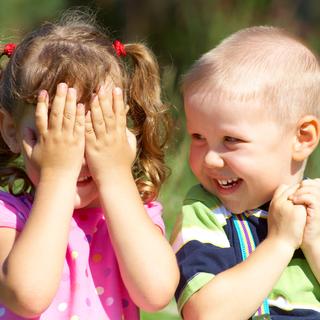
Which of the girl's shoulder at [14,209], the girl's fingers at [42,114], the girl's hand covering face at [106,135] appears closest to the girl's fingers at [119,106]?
the girl's hand covering face at [106,135]

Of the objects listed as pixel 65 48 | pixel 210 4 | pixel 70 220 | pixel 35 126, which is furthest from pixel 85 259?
pixel 210 4

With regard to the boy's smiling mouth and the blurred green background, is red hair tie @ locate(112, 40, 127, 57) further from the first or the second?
the blurred green background

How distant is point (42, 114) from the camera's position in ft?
9.95

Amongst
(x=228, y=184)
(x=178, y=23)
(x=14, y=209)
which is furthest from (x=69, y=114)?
(x=178, y=23)

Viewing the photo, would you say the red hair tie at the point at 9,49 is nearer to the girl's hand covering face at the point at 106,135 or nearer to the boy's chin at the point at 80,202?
the girl's hand covering face at the point at 106,135

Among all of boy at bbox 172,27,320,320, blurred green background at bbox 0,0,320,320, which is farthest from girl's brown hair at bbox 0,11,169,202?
blurred green background at bbox 0,0,320,320

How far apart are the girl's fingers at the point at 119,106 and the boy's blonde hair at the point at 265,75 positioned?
1.21 ft

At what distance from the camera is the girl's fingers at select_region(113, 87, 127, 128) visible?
10.2 feet

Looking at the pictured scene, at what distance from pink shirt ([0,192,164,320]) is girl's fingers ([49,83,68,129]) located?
1.21ft

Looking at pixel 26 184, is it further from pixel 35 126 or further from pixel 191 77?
pixel 191 77

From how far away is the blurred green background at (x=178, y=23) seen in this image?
666 centimetres

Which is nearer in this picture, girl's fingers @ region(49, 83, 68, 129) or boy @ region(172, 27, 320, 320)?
girl's fingers @ region(49, 83, 68, 129)

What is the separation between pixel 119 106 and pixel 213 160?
1.39 feet

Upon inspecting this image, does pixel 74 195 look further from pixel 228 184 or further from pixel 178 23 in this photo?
pixel 178 23
